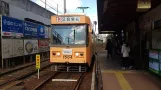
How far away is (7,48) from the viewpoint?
1902cm

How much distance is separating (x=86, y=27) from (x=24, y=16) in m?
13.7

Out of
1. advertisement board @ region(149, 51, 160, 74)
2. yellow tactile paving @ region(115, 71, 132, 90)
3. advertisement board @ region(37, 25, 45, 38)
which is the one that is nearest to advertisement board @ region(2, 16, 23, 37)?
advertisement board @ region(37, 25, 45, 38)

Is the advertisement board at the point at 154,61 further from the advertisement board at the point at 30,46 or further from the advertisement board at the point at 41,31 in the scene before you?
the advertisement board at the point at 41,31

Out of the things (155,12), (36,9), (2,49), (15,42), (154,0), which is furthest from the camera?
(36,9)

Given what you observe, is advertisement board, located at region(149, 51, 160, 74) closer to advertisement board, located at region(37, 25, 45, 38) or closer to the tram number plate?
the tram number plate

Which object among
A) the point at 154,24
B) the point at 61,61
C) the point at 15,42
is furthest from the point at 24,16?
the point at 154,24

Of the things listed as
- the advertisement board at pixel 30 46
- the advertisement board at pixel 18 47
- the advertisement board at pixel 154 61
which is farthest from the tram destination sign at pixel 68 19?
the advertisement board at pixel 30 46

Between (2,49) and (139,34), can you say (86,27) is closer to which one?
(139,34)

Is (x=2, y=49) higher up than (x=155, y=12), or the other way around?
(x=155, y=12)

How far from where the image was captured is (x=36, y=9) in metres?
32.3

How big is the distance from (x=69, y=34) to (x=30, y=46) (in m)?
9.65

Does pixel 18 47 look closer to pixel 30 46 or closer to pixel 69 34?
pixel 30 46

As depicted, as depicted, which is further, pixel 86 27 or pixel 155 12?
pixel 86 27

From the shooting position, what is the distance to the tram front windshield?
15.1 meters
